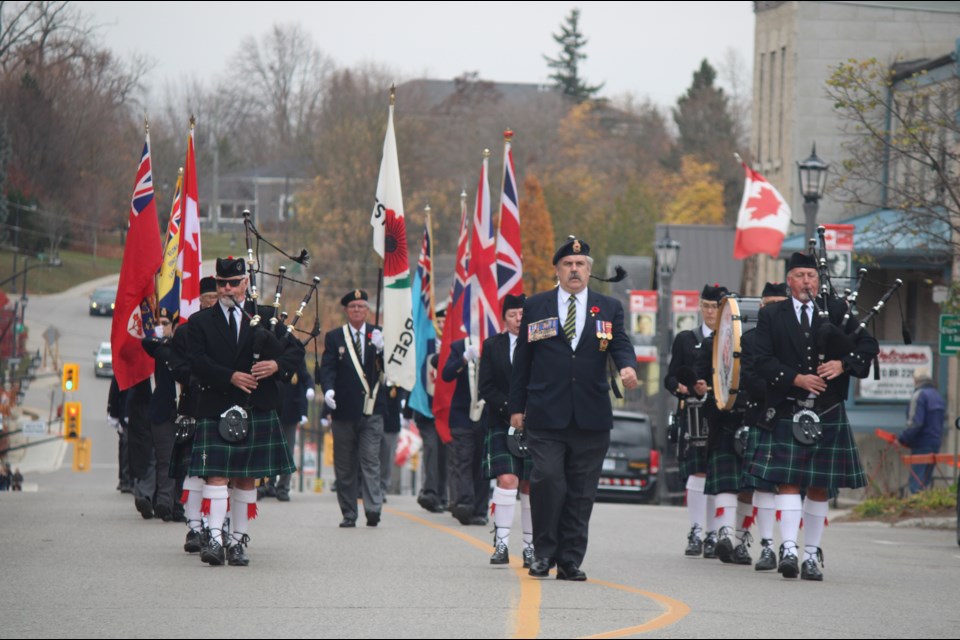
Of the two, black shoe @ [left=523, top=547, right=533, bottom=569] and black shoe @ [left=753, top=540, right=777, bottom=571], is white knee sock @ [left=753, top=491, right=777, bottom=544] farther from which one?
black shoe @ [left=523, top=547, right=533, bottom=569]

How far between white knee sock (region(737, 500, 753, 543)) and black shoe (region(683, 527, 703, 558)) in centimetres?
42

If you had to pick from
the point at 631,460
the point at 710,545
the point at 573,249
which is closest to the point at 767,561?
the point at 710,545

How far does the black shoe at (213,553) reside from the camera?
38.0 ft

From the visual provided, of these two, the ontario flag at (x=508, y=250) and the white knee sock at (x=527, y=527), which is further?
the ontario flag at (x=508, y=250)

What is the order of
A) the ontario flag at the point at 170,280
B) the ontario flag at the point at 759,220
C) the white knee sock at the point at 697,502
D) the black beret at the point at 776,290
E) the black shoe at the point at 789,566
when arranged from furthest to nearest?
the ontario flag at the point at 759,220 < the ontario flag at the point at 170,280 < the white knee sock at the point at 697,502 < the black beret at the point at 776,290 < the black shoe at the point at 789,566

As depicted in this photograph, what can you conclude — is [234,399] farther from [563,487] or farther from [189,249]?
[189,249]

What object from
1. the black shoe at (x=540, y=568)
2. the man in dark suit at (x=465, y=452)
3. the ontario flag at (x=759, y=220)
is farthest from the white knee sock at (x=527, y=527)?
the ontario flag at (x=759, y=220)

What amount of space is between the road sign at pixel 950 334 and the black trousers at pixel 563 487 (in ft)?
35.6

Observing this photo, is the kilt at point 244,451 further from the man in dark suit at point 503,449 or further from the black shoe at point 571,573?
the black shoe at point 571,573

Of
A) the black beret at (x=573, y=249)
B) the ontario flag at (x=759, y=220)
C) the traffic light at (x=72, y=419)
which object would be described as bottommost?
the traffic light at (x=72, y=419)

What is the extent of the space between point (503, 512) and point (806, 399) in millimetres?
2430

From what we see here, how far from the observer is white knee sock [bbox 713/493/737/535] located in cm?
1359

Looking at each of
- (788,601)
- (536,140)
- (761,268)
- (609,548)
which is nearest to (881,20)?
(761,268)

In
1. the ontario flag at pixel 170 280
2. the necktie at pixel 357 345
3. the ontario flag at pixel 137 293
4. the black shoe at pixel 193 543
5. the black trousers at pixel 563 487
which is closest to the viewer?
the black trousers at pixel 563 487
